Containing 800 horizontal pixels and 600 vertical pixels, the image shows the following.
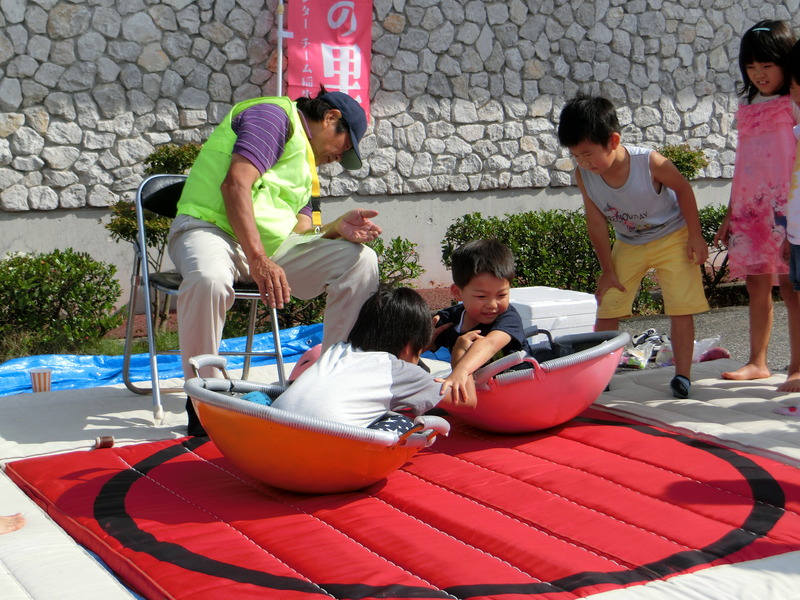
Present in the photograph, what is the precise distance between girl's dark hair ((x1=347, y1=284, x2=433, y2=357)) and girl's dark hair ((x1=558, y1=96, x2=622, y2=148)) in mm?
1380

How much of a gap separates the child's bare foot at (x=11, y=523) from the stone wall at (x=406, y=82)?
4841 millimetres

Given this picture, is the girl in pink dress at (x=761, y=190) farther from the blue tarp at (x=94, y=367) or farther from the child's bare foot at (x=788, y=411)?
the blue tarp at (x=94, y=367)

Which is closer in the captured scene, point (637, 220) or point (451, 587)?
point (451, 587)

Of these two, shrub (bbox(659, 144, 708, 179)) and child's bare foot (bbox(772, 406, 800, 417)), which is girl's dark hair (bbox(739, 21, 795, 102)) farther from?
shrub (bbox(659, 144, 708, 179))

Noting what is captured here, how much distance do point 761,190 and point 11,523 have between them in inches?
137

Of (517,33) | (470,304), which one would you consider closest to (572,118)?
(470,304)

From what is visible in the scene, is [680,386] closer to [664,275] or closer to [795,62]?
[664,275]

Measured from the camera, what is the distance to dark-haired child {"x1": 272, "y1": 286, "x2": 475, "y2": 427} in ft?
9.10

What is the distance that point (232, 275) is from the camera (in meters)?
3.80

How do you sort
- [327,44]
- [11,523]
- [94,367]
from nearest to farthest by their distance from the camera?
[11,523] → [94,367] → [327,44]

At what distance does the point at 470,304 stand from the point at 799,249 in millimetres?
1415

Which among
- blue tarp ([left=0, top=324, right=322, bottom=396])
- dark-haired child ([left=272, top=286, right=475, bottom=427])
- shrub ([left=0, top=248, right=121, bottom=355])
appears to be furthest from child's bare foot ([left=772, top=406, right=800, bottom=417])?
shrub ([left=0, top=248, right=121, bottom=355])

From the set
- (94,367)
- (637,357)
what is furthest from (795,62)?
(94,367)

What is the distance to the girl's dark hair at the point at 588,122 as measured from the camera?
403 centimetres
